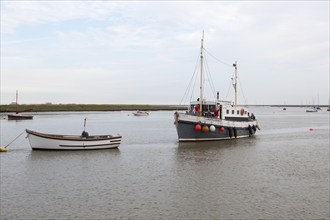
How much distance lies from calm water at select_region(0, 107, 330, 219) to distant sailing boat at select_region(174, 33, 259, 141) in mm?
6426

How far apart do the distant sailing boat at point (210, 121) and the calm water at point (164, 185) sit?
6426 mm

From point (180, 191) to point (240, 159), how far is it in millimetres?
13066

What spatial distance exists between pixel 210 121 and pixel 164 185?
75.8ft

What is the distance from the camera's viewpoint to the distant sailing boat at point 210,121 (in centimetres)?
4291

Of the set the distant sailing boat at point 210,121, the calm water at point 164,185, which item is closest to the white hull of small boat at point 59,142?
the calm water at point 164,185

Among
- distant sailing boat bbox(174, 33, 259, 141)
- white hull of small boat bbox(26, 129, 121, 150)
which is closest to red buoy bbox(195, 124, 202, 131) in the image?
distant sailing boat bbox(174, 33, 259, 141)

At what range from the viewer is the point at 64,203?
1808 centimetres

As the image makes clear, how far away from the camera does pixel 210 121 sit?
44.2 m

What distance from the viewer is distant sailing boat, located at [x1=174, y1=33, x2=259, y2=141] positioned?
1689 inches

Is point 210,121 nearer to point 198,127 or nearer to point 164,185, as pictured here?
point 198,127

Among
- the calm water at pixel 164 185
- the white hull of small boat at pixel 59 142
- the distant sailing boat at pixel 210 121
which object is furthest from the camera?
the distant sailing boat at pixel 210 121

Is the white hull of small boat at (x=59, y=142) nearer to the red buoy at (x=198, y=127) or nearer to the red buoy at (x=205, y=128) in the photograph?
the red buoy at (x=198, y=127)

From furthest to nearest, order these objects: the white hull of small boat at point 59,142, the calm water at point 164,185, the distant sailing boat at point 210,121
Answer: the distant sailing boat at point 210,121 < the white hull of small boat at point 59,142 < the calm water at point 164,185

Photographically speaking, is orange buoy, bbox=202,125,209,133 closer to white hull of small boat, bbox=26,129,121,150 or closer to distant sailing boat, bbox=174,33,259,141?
distant sailing boat, bbox=174,33,259,141
